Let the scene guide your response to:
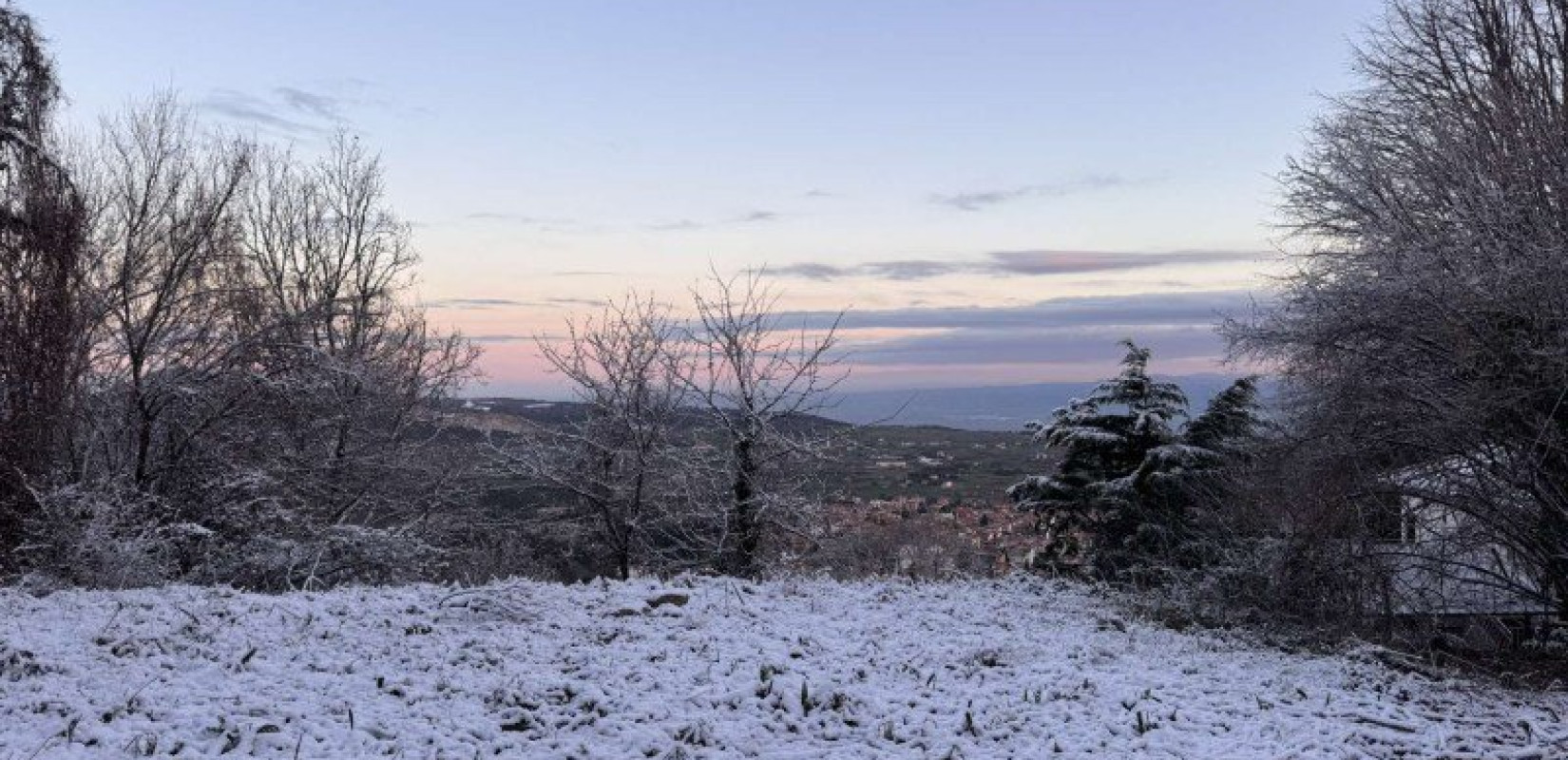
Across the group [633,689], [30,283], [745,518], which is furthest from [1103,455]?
[30,283]

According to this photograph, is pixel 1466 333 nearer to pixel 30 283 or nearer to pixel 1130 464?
pixel 1130 464

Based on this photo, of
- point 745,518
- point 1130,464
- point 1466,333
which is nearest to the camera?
point 1466,333

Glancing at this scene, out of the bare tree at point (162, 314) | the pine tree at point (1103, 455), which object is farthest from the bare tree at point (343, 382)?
the pine tree at point (1103, 455)

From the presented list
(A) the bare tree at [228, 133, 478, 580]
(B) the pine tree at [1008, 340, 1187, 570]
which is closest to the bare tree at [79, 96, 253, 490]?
(A) the bare tree at [228, 133, 478, 580]

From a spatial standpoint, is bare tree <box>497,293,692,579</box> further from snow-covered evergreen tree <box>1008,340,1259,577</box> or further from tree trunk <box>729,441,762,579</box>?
snow-covered evergreen tree <box>1008,340,1259,577</box>

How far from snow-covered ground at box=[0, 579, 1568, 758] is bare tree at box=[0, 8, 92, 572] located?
10.7ft

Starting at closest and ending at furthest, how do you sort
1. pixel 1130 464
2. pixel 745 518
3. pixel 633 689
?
1. pixel 633 689
2. pixel 745 518
3. pixel 1130 464

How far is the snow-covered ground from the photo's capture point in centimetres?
677

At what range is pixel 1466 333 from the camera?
1165 centimetres

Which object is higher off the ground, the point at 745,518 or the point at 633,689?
the point at 745,518

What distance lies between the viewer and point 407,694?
24.7 feet

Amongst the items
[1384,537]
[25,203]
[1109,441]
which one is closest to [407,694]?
[25,203]

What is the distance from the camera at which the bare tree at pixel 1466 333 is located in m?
11.6

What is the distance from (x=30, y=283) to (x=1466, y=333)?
17.9 meters
